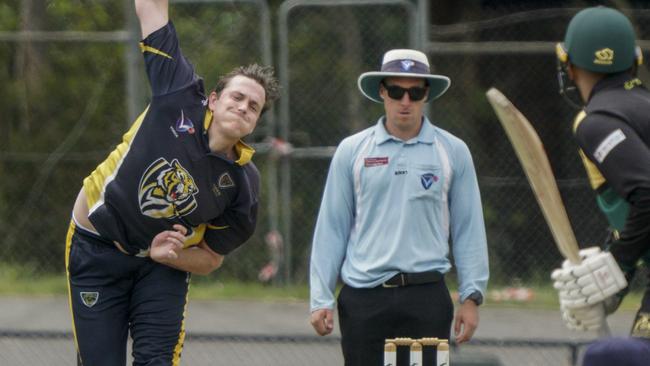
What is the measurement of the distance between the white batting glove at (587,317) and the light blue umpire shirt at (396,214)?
1.30 metres

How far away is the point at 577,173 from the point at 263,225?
2.63m

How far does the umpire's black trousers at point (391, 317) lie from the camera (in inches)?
243

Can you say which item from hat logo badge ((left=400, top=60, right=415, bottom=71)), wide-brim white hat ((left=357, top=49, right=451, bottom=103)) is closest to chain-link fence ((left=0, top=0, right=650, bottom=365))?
wide-brim white hat ((left=357, top=49, right=451, bottom=103))

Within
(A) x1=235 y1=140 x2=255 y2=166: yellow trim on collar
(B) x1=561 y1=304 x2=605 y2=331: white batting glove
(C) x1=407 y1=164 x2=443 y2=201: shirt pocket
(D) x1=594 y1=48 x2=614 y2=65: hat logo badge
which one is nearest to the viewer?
(B) x1=561 y1=304 x2=605 y2=331: white batting glove

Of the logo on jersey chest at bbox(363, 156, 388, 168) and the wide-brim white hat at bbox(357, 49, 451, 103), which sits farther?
the wide-brim white hat at bbox(357, 49, 451, 103)

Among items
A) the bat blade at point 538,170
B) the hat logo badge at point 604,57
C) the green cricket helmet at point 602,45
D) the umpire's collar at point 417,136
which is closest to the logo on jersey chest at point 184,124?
the umpire's collar at point 417,136

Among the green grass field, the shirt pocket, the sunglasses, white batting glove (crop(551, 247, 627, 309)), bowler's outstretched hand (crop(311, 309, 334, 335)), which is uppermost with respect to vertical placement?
the sunglasses

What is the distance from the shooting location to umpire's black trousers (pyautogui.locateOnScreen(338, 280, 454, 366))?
6168 millimetres

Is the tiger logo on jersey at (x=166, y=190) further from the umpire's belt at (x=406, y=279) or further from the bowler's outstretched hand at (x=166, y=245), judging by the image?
the umpire's belt at (x=406, y=279)

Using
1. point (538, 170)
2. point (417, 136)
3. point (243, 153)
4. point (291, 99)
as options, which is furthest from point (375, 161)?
point (291, 99)

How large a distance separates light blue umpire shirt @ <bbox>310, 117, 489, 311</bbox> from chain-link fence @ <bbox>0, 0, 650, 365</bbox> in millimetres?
4558

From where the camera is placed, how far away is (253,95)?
5.86 meters

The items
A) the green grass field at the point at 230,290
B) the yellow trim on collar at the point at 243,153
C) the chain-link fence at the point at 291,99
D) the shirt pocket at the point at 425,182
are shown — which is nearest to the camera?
the yellow trim on collar at the point at 243,153

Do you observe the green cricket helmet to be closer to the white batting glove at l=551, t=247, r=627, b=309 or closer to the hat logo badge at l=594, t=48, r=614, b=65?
the hat logo badge at l=594, t=48, r=614, b=65
